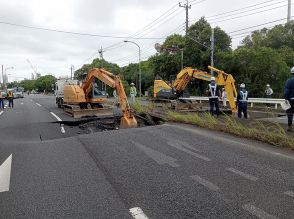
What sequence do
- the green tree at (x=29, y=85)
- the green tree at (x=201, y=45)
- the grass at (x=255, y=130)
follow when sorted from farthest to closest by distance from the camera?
the green tree at (x=29, y=85) < the green tree at (x=201, y=45) < the grass at (x=255, y=130)

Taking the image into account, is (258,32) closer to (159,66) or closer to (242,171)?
(159,66)

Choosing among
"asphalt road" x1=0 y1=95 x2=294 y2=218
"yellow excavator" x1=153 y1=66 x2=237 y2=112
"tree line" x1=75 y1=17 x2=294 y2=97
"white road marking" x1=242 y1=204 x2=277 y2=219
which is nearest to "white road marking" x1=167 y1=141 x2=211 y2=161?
"asphalt road" x1=0 y1=95 x2=294 y2=218

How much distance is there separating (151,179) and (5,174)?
2.90m

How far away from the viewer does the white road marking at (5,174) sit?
5968mm

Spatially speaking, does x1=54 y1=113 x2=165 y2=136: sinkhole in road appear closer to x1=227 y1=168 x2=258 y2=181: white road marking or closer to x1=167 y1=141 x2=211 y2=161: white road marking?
x1=167 y1=141 x2=211 y2=161: white road marking

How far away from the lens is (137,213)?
4.63m

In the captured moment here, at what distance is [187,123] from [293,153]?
5914mm

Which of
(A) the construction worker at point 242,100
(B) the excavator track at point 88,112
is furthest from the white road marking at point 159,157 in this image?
(B) the excavator track at point 88,112

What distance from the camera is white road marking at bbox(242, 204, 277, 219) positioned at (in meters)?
4.43

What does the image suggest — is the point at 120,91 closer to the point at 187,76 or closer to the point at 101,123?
the point at 101,123

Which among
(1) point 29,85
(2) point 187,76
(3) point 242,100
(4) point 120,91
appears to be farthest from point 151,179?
(1) point 29,85

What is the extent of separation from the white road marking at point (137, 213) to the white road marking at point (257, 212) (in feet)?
4.49

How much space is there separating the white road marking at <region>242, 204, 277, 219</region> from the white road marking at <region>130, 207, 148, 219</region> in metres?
1.37

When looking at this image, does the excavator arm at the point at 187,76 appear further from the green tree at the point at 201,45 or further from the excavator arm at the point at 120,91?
the green tree at the point at 201,45
